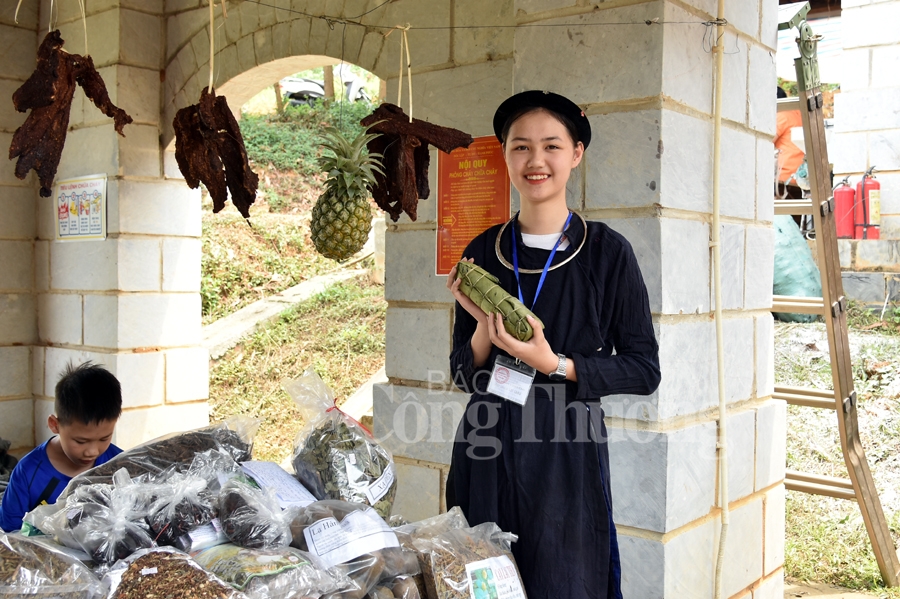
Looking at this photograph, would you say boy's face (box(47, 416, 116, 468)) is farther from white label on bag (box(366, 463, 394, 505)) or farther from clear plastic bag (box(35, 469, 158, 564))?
white label on bag (box(366, 463, 394, 505))

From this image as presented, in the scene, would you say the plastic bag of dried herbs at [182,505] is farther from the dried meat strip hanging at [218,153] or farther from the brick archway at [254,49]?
the brick archway at [254,49]

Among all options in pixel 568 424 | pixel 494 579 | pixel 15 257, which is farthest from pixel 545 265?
Result: pixel 15 257

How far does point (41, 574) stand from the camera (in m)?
1.52

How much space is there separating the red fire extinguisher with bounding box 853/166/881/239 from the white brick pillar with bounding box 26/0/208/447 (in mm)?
5513

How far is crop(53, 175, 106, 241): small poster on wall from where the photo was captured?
17.7ft

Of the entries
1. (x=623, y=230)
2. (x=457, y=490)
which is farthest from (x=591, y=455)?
(x=623, y=230)

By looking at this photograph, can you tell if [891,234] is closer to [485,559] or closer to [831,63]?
[831,63]

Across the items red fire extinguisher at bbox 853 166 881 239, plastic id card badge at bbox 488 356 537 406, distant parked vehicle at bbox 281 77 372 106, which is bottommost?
plastic id card badge at bbox 488 356 537 406

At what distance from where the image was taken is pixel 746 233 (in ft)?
11.2

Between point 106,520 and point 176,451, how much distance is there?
427 millimetres

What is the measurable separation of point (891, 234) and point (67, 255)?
6747mm

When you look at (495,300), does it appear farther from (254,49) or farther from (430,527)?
(254,49)

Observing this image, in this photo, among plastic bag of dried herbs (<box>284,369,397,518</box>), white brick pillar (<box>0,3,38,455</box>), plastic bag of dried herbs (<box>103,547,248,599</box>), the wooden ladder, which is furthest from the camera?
white brick pillar (<box>0,3,38,455</box>)

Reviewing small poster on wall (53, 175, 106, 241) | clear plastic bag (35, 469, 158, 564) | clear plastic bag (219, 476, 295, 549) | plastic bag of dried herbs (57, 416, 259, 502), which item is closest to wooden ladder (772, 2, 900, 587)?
plastic bag of dried herbs (57, 416, 259, 502)
